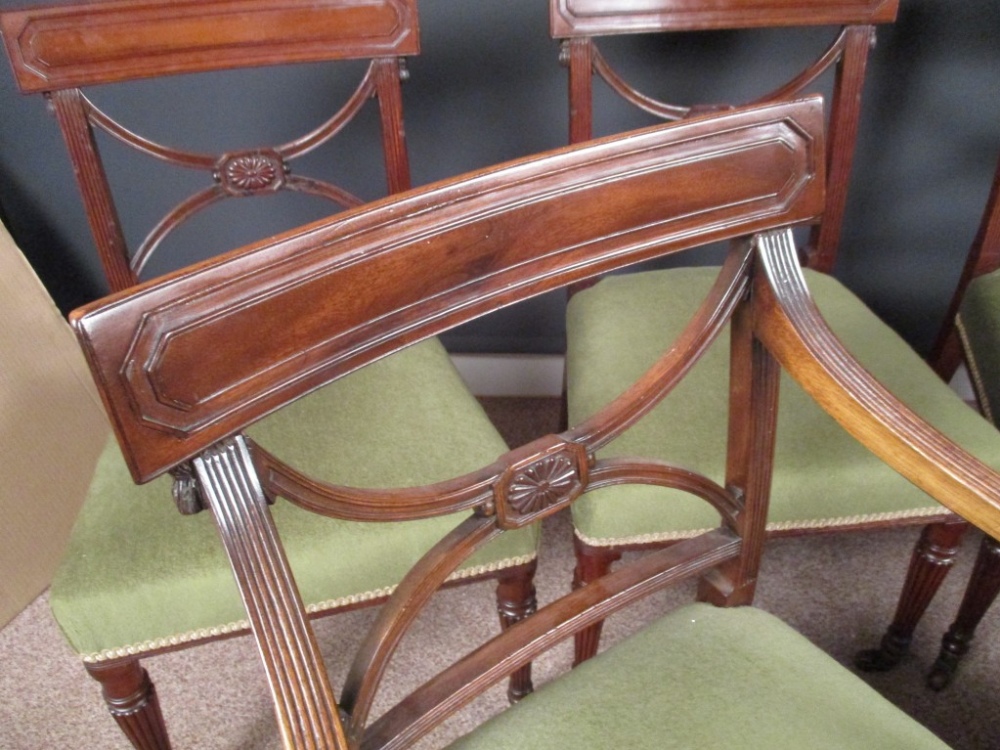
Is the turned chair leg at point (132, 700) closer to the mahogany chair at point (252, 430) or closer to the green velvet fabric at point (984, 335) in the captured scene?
the mahogany chair at point (252, 430)

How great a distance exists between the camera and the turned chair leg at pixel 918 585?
2.63 ft

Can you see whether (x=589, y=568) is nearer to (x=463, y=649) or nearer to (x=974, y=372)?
(x=463, y=649)

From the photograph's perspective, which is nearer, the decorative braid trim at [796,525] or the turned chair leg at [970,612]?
the decorative braid trim at [796,525]

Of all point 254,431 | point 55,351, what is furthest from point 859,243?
point 55,351

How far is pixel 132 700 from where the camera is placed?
2.30ft

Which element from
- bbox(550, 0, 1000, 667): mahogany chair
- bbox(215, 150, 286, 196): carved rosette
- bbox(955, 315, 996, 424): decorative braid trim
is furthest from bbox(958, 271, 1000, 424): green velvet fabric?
bbox(215, 150, 286, 196): carved rosette

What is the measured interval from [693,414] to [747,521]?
0.21m

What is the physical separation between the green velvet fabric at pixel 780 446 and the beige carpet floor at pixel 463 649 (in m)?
0.36

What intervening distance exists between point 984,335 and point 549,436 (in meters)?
0.70

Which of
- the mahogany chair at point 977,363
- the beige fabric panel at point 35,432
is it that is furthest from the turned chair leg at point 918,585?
the beige fabric panel at point 35,432

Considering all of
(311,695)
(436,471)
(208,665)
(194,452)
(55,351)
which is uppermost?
(194,452)

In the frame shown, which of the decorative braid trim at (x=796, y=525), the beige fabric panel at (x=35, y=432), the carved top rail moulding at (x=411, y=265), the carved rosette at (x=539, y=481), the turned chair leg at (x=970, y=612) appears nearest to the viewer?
the carved top rail moulding at (x=411, y=265)

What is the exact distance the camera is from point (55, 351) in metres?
1.21

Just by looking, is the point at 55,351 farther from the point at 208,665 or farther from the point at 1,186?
the point at 208,665
